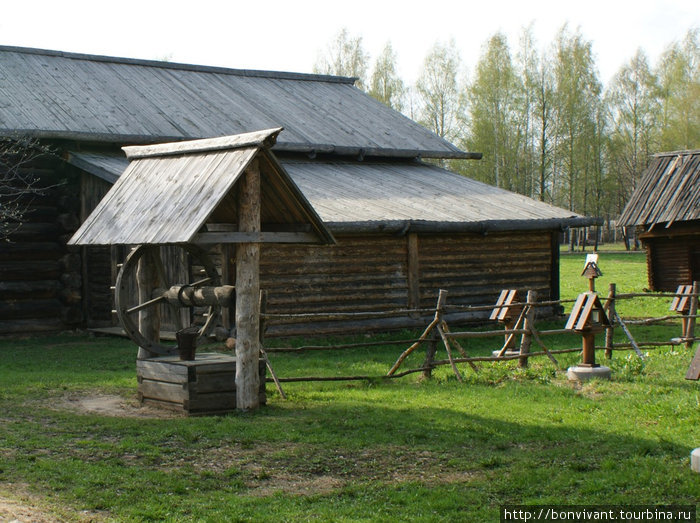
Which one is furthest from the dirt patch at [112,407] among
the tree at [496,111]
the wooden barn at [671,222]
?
the tree at [496,111]

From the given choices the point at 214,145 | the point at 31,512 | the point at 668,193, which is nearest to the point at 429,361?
the point at 214,145

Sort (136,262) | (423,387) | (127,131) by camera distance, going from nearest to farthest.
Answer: (136,262)
(423,387)
(127,131)

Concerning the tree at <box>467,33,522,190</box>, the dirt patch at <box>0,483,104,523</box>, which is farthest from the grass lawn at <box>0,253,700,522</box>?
the tree at <box>467,33,522,190</box>

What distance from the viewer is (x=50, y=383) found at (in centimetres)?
1096

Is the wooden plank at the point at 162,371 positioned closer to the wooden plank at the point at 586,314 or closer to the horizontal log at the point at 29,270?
the wooden plank at the point at 586,314

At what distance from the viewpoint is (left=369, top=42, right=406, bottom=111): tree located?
4769 centimetres

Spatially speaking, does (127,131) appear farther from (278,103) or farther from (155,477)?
(155,477)

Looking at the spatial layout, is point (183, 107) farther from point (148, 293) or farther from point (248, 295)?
point (248, 295)

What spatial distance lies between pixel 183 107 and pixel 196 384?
11.8 metres

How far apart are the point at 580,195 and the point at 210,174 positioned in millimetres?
43865

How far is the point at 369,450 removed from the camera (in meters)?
7.44

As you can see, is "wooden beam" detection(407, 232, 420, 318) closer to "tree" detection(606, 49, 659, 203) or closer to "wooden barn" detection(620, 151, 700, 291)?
"wooden barn" detection(620, 151, 700, 291)

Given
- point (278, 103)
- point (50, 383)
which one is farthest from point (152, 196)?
point (278, 103)

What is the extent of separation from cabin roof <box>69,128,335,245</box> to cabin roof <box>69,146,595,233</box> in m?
4.46
